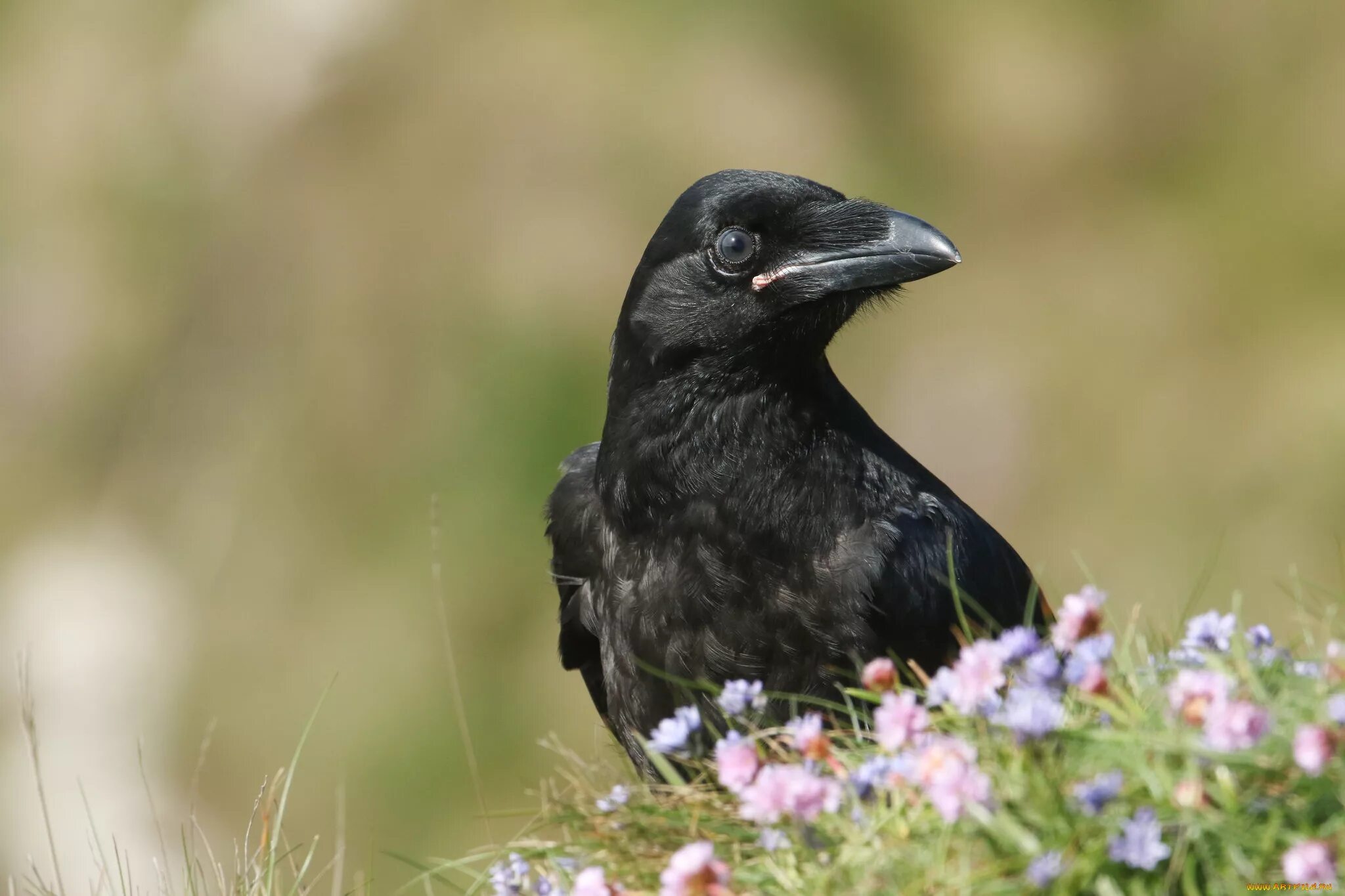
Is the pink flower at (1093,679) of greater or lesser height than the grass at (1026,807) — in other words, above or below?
above

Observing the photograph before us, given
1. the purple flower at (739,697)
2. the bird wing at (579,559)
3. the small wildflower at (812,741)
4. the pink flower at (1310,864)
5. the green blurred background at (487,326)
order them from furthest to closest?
the green blurred background at (487,326)
the bird wing at (579,559)
the purple flower at (739,697)
the small wildflower at (812,741)
the pink flower at (1310,864)

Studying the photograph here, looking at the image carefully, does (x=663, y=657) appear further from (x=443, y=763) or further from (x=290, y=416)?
(x=290, y=416)

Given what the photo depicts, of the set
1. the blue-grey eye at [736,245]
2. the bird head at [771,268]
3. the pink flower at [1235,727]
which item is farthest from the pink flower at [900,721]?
the blue-grey eye at [736,245]

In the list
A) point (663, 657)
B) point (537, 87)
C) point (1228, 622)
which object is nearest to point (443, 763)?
point (537, 87)

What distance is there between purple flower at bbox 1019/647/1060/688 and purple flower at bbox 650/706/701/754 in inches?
25.5

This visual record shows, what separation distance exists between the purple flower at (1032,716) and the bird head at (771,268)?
2163 millimetres

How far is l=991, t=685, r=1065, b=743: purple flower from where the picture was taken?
6.86 feet

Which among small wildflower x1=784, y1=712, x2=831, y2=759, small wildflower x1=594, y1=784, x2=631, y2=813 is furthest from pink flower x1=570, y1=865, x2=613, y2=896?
small wildflower x1=784, y1=712, x2=831, y2=759

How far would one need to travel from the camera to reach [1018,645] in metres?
2.36

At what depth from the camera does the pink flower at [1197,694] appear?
213 cm

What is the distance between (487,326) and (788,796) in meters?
8.85

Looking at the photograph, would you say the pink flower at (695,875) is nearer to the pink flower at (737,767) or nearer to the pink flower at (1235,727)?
the pink flower at (737,767)

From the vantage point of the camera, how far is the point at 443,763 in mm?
10070

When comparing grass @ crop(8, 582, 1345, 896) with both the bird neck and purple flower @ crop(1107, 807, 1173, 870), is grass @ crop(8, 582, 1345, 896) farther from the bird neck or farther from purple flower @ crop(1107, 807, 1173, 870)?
the bird neck
